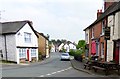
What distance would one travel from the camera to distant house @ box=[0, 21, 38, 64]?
3697 cm

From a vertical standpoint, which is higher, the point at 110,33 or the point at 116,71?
the point at 110,33

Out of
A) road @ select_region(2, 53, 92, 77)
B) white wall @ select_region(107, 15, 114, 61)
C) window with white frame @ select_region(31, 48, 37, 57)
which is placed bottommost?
road @ select_region(2, 53, 92, 77)

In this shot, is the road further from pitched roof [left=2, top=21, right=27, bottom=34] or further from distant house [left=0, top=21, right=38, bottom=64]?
pitched roof [left=2, top=21, right=27, bottom=34]

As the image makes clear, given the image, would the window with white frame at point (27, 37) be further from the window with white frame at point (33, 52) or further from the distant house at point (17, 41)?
the window with white frame at point (33, 52)

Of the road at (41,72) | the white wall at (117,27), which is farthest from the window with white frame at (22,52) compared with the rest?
the white wall at (117,27)

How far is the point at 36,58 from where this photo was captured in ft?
145

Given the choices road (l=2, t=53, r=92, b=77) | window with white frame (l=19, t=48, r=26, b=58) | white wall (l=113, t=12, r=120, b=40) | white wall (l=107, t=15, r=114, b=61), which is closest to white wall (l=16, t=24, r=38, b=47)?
window with white frame (l=19, t=48, r=26, b=58)

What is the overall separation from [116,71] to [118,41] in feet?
8.02

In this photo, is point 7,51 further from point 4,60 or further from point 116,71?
point 116,71

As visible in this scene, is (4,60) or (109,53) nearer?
(109,53)

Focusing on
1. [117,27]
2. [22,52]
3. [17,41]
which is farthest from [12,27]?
[117,27]

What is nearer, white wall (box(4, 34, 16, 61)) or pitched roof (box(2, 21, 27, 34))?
white wall (box(4, 34, 16, 61))

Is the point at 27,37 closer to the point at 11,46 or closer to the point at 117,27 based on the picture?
the point at 11,46

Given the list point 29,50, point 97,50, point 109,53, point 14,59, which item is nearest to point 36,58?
point 29,50
